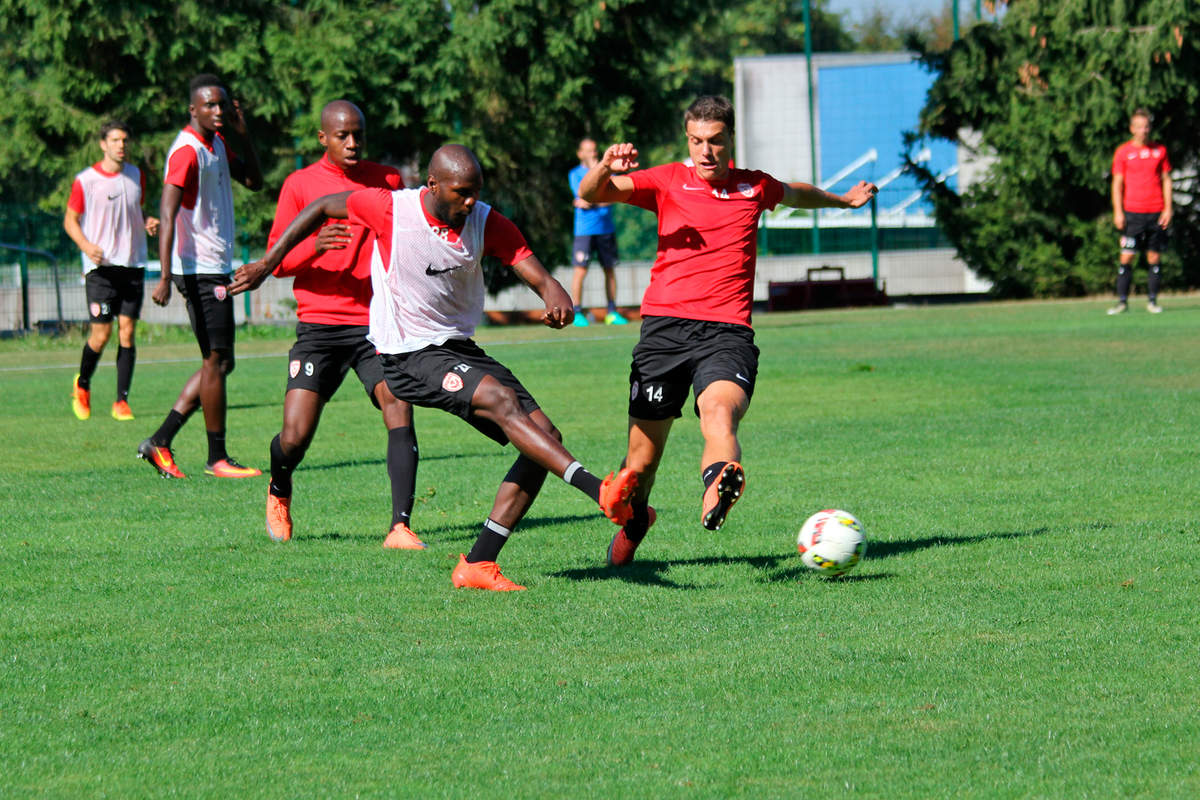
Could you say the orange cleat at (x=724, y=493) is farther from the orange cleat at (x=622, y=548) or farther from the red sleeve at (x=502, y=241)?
the red sleeve at (x=502, y=241)

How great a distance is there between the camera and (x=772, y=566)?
6703 millimetres

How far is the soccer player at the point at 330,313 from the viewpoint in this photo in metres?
7.76

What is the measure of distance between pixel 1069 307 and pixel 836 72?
27904mm

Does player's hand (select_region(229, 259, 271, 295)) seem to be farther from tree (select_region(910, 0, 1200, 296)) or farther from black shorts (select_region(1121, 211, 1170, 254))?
tree (select_region(910, 0, 1200, 296))

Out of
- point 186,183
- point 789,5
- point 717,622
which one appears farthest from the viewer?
point 789,5

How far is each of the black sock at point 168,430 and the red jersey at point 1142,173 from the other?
14448 millimetres

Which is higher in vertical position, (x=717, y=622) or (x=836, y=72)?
(x=836, y=72)

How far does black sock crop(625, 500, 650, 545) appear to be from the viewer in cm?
657

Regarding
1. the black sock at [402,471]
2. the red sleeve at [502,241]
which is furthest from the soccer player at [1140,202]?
the red sleeve at [502,241]

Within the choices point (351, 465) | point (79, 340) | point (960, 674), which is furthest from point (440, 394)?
point (79, 340)

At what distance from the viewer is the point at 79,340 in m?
23.5

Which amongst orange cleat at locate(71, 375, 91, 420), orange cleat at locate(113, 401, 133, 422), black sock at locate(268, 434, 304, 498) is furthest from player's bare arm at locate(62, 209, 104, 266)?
black sock at locate(268, 434, 304, 498)

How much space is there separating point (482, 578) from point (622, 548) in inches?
27.1

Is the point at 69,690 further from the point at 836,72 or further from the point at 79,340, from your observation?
the point at 836,72
